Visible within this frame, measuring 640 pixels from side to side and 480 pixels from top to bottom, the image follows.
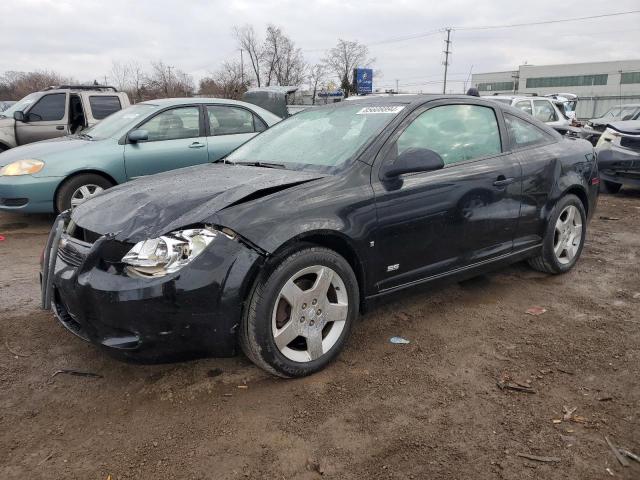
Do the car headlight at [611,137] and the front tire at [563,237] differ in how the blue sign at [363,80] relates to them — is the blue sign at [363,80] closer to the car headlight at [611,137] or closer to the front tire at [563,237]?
the car headlight at [611,137]

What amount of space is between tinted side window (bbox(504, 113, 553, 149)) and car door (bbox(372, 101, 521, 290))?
0.41 feet

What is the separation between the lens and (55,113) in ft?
30.4

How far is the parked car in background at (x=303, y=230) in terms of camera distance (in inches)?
94.9

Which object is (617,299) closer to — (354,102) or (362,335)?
(362,335)

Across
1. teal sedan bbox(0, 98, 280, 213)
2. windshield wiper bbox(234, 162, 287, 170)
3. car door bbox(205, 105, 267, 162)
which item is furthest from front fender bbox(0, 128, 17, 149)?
windshield wiper bbox(234, 162, 287, 170)

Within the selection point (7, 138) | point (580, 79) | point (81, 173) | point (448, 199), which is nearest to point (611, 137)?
point (448, 199)

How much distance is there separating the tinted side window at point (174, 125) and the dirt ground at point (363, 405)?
3288mm

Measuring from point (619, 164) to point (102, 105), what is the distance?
9.34 metres

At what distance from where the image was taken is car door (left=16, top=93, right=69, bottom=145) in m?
9.04

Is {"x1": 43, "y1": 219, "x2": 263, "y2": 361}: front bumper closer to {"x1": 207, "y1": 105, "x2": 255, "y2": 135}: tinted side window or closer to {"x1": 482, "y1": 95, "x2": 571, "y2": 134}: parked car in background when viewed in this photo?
{"x1": 207, "y1": 105, "x2": 255, "y2": 135}: tinted side window

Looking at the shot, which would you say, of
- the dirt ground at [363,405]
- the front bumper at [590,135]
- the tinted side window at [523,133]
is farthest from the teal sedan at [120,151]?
the front bumper at [590,135]

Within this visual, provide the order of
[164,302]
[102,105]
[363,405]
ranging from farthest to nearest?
1. [102,105]
2. [363,405]
3. [164,302]

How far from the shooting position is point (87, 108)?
924 centimetres

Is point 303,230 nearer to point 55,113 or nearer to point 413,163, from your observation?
point 413,163
